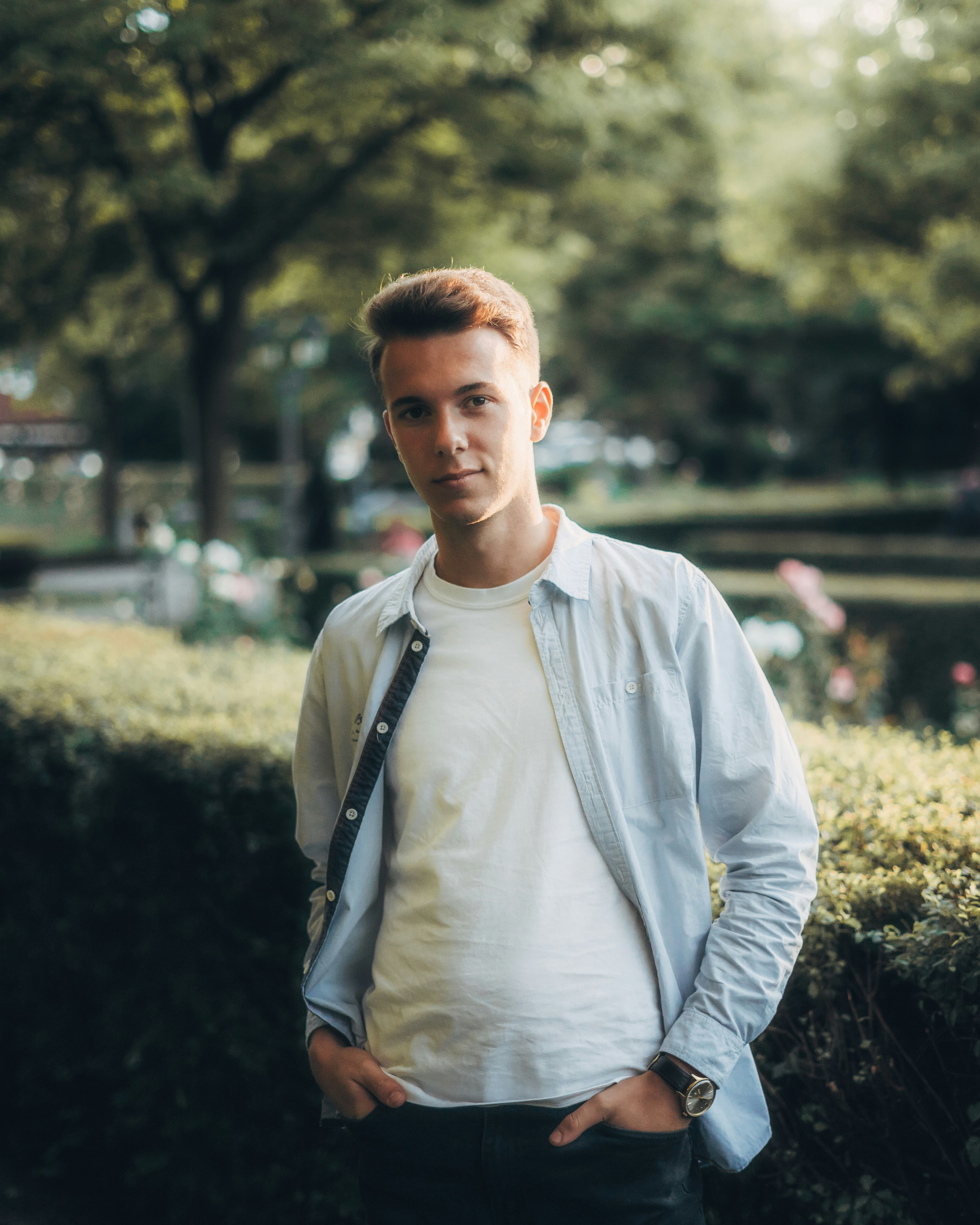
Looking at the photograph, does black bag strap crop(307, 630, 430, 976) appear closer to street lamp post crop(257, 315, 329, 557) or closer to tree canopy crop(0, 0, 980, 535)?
tree canopy crop(0, 0, 980, 535)

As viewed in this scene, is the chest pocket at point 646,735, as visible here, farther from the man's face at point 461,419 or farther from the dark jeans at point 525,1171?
the dark jeans at point 525,1171

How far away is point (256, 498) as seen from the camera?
1602 inches

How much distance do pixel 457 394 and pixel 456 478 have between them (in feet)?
0.47

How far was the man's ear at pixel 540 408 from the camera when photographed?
2078mm

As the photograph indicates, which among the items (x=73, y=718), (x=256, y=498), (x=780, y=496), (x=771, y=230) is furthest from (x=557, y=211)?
(x=256, y=498)

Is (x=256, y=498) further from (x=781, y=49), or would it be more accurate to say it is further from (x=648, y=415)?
(x=781, y=49)

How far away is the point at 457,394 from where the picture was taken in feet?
6.34

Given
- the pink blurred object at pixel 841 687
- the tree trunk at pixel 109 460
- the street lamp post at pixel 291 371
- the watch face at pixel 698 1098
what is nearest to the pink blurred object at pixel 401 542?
the pink blurred object at pixel 841 687

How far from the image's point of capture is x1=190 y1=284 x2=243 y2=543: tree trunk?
41.3ft

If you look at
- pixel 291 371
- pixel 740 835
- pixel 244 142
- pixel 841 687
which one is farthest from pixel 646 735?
pixel 291 371

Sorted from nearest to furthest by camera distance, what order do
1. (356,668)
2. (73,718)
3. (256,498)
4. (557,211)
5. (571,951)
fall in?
(571,951) < (356,668) < (73,718) < (557,211) < (256,498)

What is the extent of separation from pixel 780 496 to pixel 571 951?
30.5m

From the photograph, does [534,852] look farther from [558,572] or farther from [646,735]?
[558,572]

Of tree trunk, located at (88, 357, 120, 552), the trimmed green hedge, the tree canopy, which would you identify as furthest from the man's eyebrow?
tree trunk, located at (88, 357, 120, 552)
